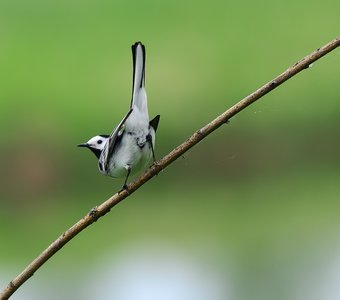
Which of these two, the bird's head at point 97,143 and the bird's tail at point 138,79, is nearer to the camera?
the bird's tail at point 138,79

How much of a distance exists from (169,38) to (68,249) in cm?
312

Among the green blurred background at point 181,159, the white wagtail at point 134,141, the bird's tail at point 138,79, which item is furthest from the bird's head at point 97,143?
the green blurred background at point 181,159

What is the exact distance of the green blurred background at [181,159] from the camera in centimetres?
554

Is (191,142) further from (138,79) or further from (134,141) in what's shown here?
(134,141)

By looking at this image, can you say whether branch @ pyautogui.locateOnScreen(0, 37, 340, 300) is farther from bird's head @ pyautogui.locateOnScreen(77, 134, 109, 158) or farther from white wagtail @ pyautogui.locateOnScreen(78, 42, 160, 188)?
bird's head @ pyautogui.locateOnScreen(77, 134, 109, 158)

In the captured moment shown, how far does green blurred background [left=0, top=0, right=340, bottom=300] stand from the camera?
218 inches

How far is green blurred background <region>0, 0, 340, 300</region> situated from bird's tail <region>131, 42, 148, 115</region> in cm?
242

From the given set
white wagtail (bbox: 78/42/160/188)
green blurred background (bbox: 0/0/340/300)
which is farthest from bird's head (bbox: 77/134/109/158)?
green blurred background (bbox: 0/0/340/300)

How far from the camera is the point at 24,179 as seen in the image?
7.10 metres

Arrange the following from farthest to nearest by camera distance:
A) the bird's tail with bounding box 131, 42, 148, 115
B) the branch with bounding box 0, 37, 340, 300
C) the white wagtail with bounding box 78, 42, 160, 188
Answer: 1. the white wagtail with bounding box 78, 42, 160, 188
2. the bird's tail with bounding box 131, 42, 148, 115
3. the branch with bounding box 0, 37, 340, 300

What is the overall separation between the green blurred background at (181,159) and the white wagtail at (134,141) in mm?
2147

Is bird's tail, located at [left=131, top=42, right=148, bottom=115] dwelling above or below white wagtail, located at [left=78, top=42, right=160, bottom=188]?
above

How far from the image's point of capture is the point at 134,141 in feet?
9.43

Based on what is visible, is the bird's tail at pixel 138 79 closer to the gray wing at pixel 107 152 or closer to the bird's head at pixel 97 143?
the gray wing at pixel 107 152
